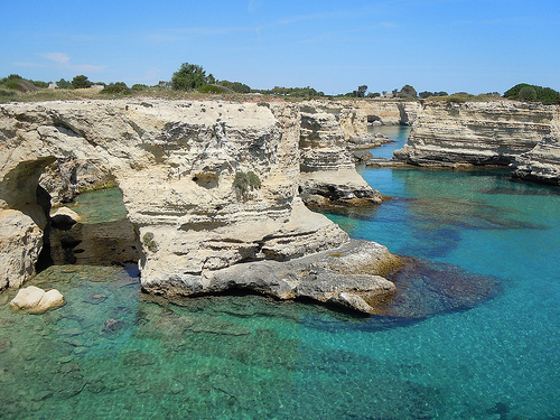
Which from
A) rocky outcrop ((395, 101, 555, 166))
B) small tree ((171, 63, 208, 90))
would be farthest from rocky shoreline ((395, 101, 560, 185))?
small tree ((171, 63, 208, 90))

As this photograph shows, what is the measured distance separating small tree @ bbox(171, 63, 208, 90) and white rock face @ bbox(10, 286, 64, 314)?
1793 centimetres

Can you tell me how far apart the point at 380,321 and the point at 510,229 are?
44.0 feet

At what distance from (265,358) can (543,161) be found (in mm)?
32687

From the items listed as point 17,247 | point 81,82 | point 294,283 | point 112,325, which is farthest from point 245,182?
point 81,82

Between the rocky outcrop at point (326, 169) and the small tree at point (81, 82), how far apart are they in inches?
747

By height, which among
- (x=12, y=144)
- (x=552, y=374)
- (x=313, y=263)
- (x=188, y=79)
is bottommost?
(x=552, y=374)

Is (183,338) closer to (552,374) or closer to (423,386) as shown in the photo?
(423,386)

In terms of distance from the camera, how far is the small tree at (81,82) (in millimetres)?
36625

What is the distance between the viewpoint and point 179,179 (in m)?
15.3

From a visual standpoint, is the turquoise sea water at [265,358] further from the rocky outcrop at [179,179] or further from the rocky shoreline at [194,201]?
the rocky outcrop at [179,179]

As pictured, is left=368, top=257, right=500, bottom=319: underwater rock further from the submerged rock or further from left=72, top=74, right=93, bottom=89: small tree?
left=72, top=74, right=93, bottom=89: small tree

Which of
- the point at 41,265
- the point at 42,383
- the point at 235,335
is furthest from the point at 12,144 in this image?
the point at 235,335

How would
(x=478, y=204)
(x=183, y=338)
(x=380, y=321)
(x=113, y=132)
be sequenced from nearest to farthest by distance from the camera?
1. (x=183, y=338)
2. (x=380, y=321)
3. (x=113, y=132)
4. (x=478, y=204)

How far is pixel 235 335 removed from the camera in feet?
41.0
